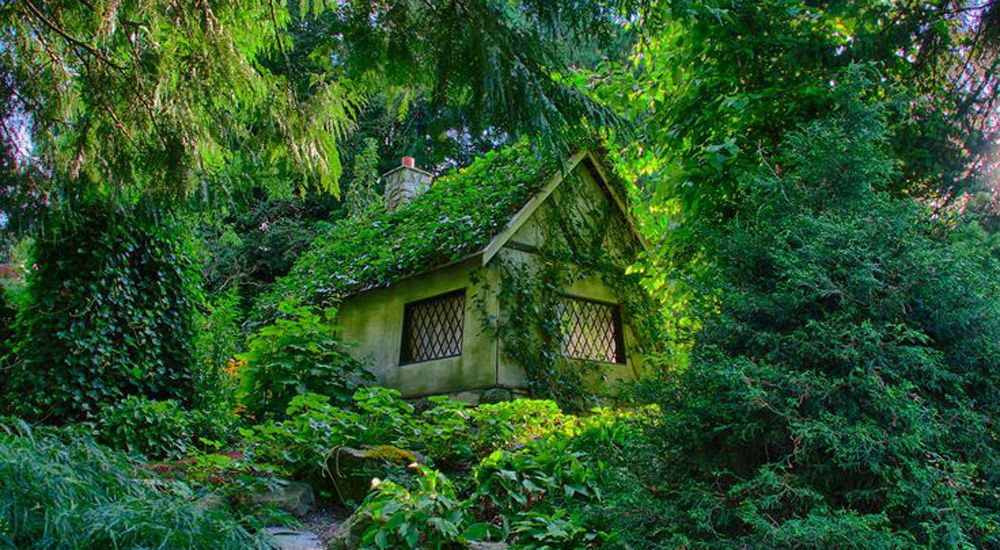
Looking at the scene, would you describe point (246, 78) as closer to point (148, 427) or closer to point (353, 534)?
point (353, 534)

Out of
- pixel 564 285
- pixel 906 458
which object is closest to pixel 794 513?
pixel 906 458

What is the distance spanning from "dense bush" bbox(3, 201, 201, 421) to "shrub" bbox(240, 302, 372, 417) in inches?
28.9

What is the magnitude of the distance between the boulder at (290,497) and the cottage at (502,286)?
14.2ft

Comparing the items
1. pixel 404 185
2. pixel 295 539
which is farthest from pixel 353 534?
pixel 404 185

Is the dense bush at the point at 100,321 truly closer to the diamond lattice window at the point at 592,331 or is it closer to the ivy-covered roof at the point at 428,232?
the ivy-covered roof at the point at 428,232

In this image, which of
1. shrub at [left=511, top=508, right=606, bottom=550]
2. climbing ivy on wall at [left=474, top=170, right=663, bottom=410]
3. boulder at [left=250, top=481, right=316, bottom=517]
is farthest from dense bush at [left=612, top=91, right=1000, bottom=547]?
climbing ivy on wall at [left=474, top=170, right=663, bottom=410]

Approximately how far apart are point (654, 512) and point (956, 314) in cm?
161

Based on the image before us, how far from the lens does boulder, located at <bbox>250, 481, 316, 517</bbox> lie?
4.76 metres

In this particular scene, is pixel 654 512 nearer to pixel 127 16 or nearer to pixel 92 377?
pixel 127 16

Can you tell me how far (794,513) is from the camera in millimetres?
2689

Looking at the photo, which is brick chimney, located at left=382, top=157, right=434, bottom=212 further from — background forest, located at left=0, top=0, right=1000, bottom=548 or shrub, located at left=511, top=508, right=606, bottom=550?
shrub, located at left=511, top=508, right=606, bottom=550

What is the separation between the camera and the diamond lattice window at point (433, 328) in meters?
10.1

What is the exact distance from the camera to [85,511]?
2736 mm

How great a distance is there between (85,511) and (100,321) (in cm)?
500
